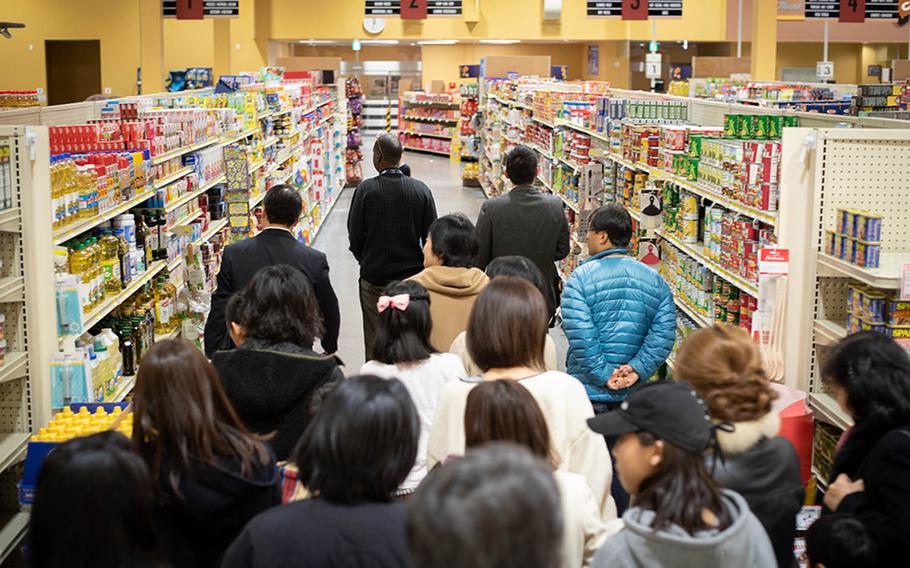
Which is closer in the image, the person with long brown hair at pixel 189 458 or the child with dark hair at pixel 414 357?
the person with long brown hair at pixel 189 458

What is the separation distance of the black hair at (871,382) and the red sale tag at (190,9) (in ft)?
55.3

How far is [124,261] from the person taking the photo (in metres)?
5.65

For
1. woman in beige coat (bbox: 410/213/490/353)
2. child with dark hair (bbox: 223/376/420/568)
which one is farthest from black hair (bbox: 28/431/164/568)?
woman in beige coat (bbox: 410/213/490/353)

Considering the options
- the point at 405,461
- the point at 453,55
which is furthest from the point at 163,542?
the point at 453,55

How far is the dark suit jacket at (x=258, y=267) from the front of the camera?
5.29 m

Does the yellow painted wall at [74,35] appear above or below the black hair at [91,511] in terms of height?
above

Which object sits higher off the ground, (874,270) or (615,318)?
(874,270)

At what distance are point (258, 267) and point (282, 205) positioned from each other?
1.10 ft

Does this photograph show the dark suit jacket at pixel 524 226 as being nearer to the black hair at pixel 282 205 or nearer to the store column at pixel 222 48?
the black hair at pixel 282 205

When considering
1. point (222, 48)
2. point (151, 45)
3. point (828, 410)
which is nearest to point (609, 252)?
point (828, 410)

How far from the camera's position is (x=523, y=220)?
638 cm

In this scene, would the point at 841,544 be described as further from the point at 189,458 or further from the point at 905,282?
the point at 189,458

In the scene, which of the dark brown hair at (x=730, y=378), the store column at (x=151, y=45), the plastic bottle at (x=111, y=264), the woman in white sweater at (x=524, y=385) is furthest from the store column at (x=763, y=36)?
the dark brown hair at (x=730, y=378)

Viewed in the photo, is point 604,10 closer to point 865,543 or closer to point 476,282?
point 476,282
